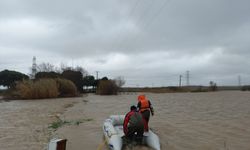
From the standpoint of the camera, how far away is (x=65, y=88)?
137 ft

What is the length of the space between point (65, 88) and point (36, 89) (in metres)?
6.79

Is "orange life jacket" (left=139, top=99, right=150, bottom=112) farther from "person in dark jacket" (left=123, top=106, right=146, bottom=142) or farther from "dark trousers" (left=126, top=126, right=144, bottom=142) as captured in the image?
"dark trousers" (left=126, top=126, right=144, bottom=142)

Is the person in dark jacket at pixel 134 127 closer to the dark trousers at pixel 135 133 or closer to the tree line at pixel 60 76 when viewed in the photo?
the dark trousers at pixel 135 133

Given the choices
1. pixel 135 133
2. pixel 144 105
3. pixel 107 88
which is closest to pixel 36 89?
pixel 107 88

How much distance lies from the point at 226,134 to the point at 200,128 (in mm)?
1586

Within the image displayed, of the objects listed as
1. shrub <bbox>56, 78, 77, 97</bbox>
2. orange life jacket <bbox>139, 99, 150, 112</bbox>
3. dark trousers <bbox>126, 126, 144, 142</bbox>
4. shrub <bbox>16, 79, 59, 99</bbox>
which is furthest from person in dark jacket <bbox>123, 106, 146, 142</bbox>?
shrub <bbox>56, 78, 77, 97</bbox>

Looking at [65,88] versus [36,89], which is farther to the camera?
[65,88]

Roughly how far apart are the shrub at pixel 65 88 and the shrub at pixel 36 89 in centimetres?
299

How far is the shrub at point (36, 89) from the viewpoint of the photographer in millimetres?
A: 35094

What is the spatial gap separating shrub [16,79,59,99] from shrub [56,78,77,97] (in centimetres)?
299

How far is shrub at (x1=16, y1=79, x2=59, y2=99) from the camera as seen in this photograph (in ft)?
115

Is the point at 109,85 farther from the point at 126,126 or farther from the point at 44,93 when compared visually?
the point at 126,126

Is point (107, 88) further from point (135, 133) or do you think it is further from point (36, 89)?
point (135, 133)

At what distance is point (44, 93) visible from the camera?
1414 inches
